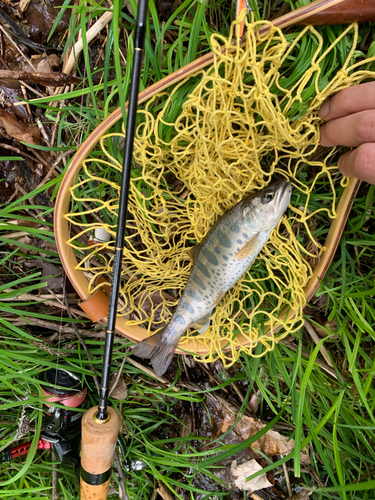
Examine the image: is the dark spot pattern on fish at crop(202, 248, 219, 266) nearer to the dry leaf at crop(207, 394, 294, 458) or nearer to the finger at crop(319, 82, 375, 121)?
the finger at crop(319, 82, 375, 121)

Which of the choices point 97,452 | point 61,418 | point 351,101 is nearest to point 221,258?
point 351,101

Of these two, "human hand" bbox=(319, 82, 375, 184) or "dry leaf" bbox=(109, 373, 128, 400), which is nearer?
"human hand" bbox=(319, 82, 375, 184)

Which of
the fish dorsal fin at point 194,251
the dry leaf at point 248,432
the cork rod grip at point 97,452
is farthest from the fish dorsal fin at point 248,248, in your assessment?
the dry leaf at point 248,432

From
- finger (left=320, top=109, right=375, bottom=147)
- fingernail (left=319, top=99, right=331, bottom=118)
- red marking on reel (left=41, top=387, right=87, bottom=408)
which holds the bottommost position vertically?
red marking on reel (left=41, top=387, right=87, bottom=408)

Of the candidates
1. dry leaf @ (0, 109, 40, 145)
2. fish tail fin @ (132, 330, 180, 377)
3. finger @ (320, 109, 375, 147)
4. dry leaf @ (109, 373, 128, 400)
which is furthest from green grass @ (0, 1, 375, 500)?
fish tail fin @ (132, 330, 180, 377)

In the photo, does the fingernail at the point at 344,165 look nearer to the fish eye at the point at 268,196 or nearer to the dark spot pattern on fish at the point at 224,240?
the fish eye at the point at 268,196
